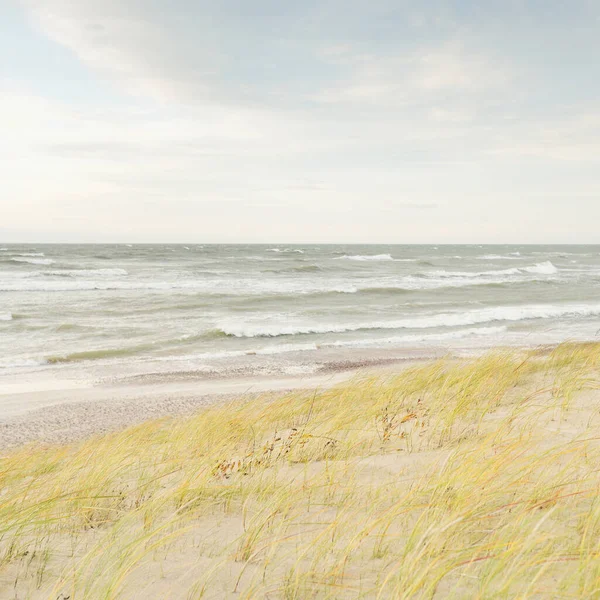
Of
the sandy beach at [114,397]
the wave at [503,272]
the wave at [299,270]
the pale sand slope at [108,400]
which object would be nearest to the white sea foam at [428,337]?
the sandy beach at [114,397]

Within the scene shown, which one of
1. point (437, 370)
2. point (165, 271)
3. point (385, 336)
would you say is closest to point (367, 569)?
point (437, 370)

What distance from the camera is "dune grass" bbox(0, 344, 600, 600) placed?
7.06 feet

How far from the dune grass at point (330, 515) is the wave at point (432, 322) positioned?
11729 millimetres

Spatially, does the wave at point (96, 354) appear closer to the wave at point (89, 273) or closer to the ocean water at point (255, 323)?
the ocean water at point (255, 323)

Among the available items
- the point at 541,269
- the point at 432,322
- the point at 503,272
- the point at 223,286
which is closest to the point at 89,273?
the point at 223,286

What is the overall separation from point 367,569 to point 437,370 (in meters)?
5.96

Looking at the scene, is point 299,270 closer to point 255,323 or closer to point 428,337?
point 255,323

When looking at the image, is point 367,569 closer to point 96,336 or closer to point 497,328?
point 96,336

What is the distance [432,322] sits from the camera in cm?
1903

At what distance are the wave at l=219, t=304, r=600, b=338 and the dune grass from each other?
11729 mm

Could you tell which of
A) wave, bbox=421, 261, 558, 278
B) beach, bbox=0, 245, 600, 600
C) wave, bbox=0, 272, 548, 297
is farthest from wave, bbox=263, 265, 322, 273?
beach, bbox=0, 245, 600, 600

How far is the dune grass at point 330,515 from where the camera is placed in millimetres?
2152

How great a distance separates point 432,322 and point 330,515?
55.2ft

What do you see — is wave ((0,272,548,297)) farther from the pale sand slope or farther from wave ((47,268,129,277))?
the pale sand slope
